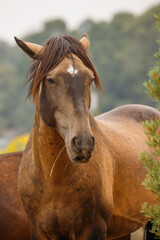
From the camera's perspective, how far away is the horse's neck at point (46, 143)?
422cm

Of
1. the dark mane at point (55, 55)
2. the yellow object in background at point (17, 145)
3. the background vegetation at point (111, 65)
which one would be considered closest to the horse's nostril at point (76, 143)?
A: the dark mane at point (55, 55)

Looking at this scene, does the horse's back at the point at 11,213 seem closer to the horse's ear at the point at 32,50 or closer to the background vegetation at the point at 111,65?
the horse's ear at the point at 32,50

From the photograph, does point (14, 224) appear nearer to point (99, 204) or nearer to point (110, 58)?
point (99, 204)

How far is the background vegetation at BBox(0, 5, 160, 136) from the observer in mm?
51625

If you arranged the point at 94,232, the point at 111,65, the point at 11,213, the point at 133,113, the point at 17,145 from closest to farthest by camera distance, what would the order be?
the point at 94,232 < the point at 11,213 < the point at 133,113 < the point at 17,145 < the point at 111,65

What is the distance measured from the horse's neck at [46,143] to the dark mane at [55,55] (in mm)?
284

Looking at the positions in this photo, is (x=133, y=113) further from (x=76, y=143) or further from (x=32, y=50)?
(x=76, y=143)

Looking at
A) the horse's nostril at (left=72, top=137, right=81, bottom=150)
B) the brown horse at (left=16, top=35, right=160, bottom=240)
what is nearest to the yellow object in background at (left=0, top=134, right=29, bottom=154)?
the brown horse at (left=16, top=35, right=160, bottom=240)

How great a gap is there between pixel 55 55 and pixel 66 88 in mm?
347

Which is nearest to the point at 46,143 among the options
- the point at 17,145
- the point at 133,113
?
the point at 133,113

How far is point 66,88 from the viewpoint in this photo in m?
3.89

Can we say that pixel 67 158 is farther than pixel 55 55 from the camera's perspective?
Yes

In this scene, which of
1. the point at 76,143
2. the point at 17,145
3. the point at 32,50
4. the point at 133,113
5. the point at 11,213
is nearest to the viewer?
the point at 76,143

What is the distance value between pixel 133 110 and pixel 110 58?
53659 mm
